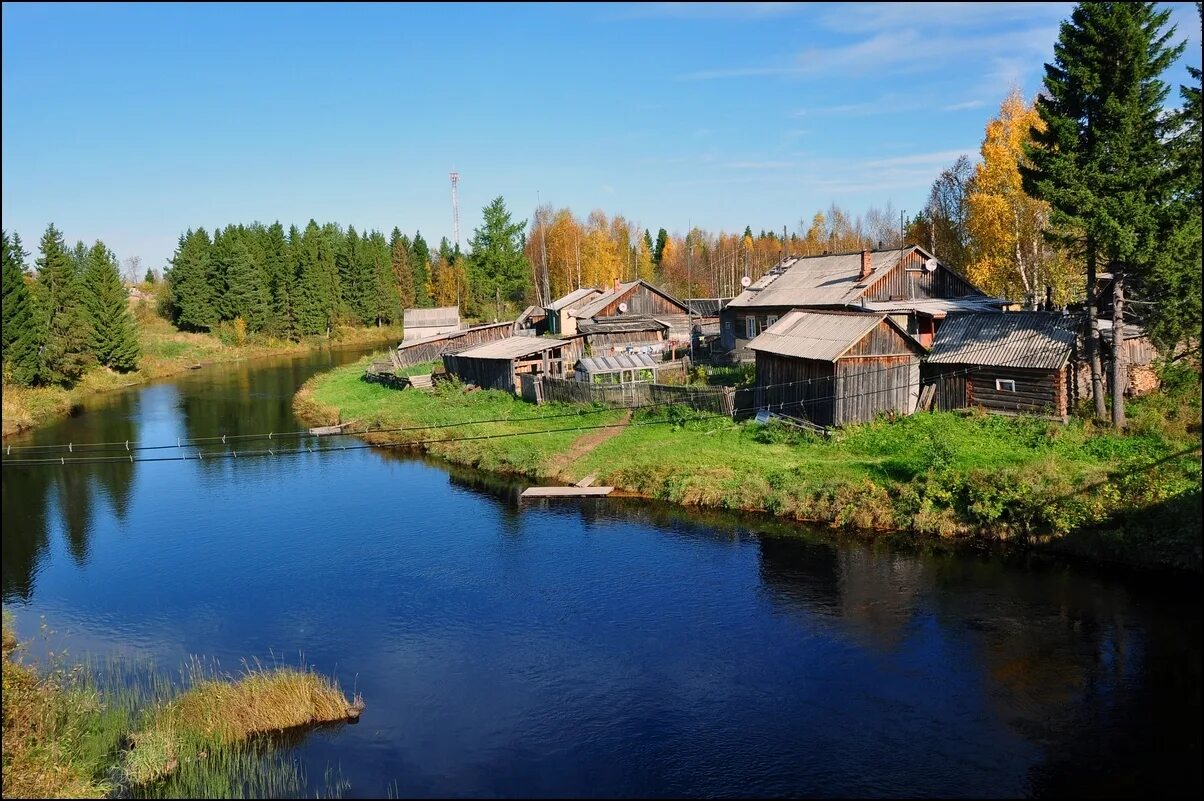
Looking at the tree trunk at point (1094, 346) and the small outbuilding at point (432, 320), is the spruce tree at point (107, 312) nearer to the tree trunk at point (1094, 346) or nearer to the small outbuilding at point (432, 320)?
the small outbuilding at point (432, 320)

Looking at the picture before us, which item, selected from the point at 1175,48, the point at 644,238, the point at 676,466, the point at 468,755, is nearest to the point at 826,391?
the point at 676,466

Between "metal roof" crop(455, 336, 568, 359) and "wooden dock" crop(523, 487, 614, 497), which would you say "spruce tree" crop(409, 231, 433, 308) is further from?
"wooden dock" crop(523, 487, 614, 497)

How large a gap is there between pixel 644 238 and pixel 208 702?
12996 centimetres

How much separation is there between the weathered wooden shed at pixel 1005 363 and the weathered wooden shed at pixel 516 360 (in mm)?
21379

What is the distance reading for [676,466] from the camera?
108 ft

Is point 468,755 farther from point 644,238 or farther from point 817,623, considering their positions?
point 644,238

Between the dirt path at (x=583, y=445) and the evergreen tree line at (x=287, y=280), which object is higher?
the evergreen tree line at (x=287, y=280)

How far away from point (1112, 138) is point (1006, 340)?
8059 millimetres

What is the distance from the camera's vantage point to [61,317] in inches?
2263

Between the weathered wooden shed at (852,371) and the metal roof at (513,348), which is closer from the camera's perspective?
the weathered wooden shed at (852,371)

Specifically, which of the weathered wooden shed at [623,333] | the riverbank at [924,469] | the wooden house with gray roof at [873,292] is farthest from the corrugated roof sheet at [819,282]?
the riverbank at [924,469]

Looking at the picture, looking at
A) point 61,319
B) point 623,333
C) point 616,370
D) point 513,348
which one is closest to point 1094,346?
point 616,370

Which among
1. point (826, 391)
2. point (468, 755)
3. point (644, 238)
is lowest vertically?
point (468, 755)

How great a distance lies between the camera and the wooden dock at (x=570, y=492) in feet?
109
